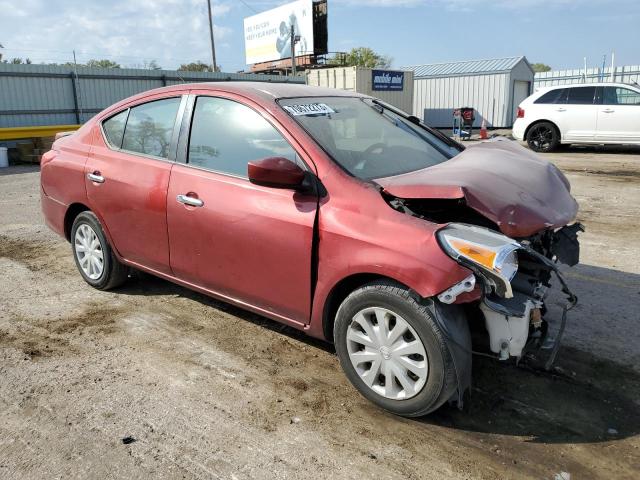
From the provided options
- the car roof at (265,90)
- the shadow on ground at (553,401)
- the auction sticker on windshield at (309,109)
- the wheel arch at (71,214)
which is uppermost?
the car roof at (265,90)

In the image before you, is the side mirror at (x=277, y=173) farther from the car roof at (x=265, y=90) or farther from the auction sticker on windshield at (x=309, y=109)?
the car roof at (x=265, y=90)

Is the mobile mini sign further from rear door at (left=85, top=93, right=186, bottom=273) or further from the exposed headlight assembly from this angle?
the exposed headlight assembly

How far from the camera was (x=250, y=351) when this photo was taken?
12.3 ft

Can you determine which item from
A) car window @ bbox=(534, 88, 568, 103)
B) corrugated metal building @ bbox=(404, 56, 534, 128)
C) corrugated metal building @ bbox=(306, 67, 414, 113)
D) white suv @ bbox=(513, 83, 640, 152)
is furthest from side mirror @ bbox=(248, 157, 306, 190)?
corrugated metal building @ bbox=(404, 56, 534, 128)

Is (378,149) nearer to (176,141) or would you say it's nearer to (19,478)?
(176,141)

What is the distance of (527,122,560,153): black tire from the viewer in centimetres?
1479

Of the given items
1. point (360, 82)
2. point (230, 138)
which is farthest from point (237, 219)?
point (360, 82)

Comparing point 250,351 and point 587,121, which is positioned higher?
point 587,121

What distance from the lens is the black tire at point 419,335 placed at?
8.89 ft

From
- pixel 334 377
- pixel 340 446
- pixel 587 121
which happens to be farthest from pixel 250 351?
pixel 587 121

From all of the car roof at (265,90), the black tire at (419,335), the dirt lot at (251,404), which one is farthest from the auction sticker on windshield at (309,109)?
the dirt lot at (251,404)

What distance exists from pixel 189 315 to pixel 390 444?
6.98 feet

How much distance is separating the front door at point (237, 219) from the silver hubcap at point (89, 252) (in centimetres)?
110

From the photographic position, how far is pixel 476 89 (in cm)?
2920
